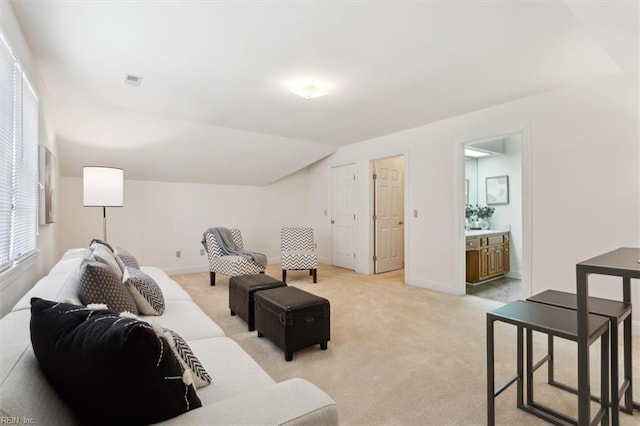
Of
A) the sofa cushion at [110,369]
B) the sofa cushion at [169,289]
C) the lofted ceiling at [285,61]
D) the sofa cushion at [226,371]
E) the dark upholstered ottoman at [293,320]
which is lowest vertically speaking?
the dark upholstered ottoman at [293,320]

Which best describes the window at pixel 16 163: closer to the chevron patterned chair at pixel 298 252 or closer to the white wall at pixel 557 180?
the chevron patterned chair at pixel 298 252

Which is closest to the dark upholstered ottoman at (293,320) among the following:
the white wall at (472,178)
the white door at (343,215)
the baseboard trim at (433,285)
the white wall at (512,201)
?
the baseboard trim at (433,285)

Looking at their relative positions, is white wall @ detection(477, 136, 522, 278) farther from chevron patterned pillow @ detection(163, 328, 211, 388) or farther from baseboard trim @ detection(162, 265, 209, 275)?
chevron patterned pillow @ detection(163, 328, 211, 388)

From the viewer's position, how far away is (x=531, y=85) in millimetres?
2992

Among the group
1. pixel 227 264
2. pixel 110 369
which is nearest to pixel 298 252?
pixel 227 264

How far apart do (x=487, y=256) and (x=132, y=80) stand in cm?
502

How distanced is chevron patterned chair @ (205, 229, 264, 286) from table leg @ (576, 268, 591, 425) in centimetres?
359

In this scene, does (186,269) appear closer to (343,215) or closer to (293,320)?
(343,215)

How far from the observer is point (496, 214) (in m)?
5.49

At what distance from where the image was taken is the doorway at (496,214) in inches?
180

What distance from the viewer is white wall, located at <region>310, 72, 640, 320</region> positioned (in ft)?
9.02

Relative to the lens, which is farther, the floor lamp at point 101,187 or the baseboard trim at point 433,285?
the baseboard trim at point 433,285

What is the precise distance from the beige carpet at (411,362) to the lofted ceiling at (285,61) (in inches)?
84.8

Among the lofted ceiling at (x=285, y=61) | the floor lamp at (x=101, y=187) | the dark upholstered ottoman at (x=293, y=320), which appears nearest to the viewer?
the lofted ceiling at (x=285, y=61)
